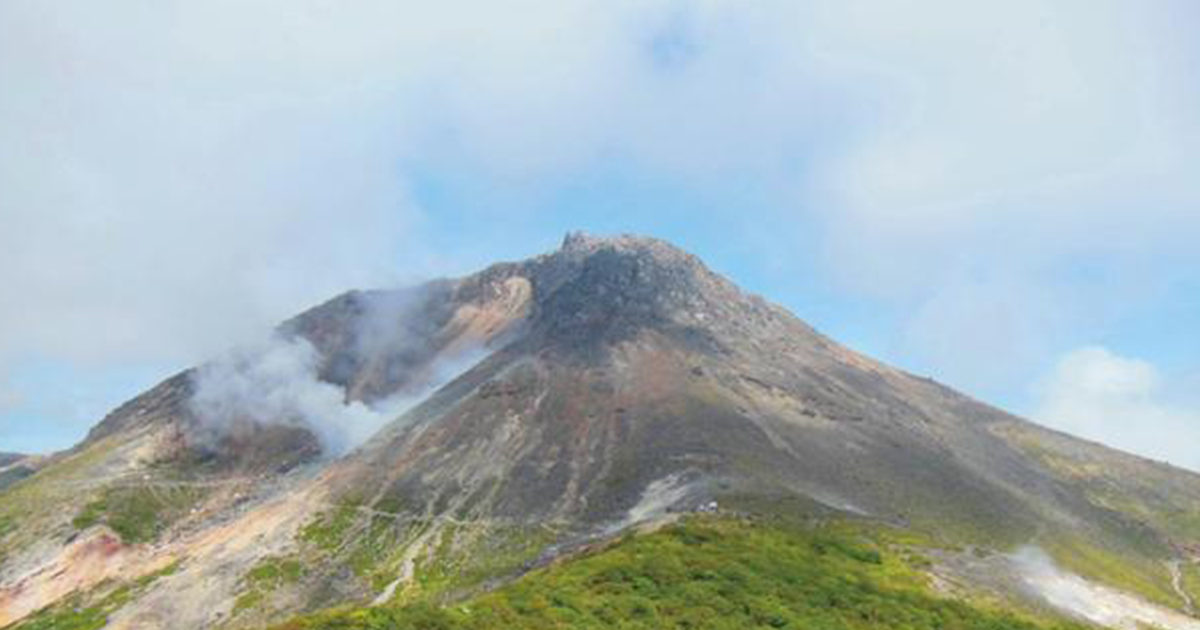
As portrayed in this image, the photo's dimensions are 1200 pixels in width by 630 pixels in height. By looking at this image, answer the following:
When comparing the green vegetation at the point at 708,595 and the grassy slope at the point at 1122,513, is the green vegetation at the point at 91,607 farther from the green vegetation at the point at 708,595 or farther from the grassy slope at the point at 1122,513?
the grassy slope at the point at 1122,513

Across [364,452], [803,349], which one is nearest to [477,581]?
[364,452]

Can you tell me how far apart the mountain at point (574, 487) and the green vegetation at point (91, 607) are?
1.77ft

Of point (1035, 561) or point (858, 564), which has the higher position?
point (858, 564)

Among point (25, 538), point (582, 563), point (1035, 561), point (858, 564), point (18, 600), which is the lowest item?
point (1035, 561)

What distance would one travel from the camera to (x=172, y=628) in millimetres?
106250

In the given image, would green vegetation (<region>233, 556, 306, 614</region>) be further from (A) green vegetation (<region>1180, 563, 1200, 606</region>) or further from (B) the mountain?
(A) green vegetation (<region>1180, 563, 1200, 606</region>)

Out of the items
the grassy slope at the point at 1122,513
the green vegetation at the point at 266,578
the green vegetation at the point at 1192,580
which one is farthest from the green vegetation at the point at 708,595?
the green vegetation at the point at 1192,580

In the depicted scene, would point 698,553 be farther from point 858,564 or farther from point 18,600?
point 18,600

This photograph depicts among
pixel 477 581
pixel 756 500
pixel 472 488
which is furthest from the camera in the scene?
pixel 472 488

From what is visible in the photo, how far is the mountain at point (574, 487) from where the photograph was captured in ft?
362

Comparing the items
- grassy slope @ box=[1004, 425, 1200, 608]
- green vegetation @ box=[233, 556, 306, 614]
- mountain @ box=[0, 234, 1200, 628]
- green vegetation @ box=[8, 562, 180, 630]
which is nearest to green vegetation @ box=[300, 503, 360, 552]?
mountain @ box=[0, 234, 1200, 628]

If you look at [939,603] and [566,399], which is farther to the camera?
[566,399]

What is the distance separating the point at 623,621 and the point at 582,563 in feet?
48.1

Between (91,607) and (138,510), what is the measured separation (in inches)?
1459
